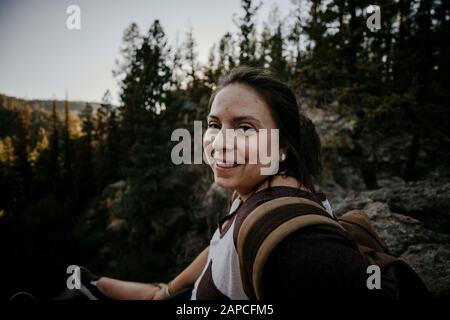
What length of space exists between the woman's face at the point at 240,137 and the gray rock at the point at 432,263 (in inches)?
64.6

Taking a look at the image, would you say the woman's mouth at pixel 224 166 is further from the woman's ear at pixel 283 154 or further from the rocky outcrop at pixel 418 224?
the rocky outcrop at pixel 418 224

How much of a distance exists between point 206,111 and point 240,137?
564 inches

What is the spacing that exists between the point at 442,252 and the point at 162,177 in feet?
53.1

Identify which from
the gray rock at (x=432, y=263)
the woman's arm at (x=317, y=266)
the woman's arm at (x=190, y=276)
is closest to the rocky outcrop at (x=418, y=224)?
the gray rock at (x=432, y=263)

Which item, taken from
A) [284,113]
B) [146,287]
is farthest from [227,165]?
[146,287]

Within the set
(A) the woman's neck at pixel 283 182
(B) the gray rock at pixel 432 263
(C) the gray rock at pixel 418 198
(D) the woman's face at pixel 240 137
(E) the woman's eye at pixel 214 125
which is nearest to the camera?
(A) the woman's neck at pixel 283 182

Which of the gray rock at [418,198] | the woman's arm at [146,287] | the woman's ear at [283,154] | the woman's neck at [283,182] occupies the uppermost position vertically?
the woman's ear at [283,154]

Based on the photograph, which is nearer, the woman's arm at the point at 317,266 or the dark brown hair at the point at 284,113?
the woman's arm at the point at 317,266

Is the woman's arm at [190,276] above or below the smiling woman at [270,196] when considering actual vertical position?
below

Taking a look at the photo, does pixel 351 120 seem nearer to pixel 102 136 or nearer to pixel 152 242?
pixel 152 242

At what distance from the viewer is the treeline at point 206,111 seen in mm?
6770

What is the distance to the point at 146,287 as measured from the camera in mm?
2525

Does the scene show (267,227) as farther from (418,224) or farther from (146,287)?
(418,224)
